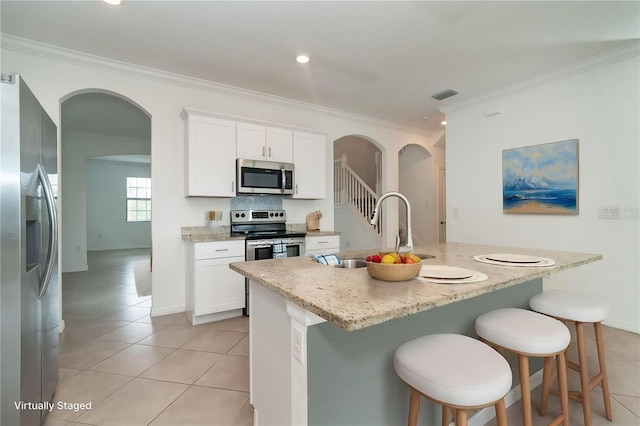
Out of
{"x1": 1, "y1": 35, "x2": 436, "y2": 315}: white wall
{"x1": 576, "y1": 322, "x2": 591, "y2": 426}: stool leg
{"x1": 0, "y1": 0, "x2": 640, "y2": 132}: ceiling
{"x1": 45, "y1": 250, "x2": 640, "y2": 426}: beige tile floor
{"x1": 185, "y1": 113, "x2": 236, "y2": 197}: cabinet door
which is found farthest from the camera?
{"x1": 185, "y1": 113, "x2": 236, "y2": 197}: cabinet door

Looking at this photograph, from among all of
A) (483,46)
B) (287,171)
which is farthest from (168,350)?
(483,46)

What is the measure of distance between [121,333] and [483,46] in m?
4.42

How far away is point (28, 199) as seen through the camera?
1.42 metres

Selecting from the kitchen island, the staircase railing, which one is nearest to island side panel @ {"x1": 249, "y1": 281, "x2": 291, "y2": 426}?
the kitchen island

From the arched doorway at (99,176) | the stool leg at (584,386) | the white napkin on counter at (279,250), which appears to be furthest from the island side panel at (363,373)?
the arched doorway at (99,176)

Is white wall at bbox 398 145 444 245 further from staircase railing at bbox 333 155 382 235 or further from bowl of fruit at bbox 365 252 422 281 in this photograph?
bowl of fruit at bbox 365 252 422 281

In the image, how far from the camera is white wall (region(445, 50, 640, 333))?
2.93 m

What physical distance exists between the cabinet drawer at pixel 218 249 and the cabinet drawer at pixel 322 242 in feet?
2.80

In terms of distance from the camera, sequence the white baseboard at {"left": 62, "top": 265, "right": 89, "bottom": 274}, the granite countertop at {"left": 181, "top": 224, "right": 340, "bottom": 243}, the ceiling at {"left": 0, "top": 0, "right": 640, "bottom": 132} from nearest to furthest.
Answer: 1. the ceiling at {"left": 0, "top": 0, "right": 640, "bottom": 132}
2. the granite countertop at {"left": 181, "top": 224, "right": 340, "bottom": 243}
3. the white baseboard at {"left": 62, "top": 265, "right": 89, "bottom": 274}

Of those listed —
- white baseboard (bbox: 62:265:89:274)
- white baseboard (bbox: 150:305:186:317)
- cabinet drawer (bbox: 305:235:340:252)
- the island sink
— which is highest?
the island sink

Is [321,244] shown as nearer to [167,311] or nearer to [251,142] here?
[251,142]

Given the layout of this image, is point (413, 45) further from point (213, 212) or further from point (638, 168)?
point (213, 212)

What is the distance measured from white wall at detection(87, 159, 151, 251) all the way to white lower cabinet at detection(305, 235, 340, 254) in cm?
819

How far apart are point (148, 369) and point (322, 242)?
7.42ft
